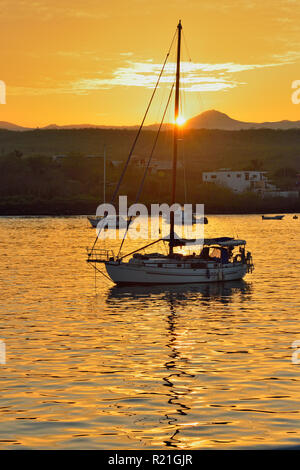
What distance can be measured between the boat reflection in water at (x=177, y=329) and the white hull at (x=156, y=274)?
0.49m

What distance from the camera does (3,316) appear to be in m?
38.5

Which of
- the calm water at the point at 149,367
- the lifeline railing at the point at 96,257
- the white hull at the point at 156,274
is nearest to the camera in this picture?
the calm water at the point at 149,367

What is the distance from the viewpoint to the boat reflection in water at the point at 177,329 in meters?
19.7

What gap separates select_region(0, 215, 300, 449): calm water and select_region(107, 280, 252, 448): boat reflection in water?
0.19 ft

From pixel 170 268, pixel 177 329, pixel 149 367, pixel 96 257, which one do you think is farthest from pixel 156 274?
pixel 149 367

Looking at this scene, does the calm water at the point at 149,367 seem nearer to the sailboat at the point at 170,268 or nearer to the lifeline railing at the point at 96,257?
the sailboat at the point at 170,268

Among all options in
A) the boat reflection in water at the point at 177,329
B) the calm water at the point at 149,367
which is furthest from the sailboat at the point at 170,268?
the calm water at the point at 149,367

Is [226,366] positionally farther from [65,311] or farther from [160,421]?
[65,311]

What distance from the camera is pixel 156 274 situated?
50156mm

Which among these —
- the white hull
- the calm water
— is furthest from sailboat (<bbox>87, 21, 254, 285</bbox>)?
the calm water

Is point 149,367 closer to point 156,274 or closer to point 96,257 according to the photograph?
point 156,274

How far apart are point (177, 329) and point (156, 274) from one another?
15.8 metres
